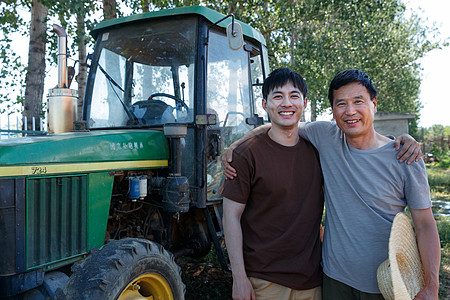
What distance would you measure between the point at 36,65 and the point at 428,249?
8.41 m

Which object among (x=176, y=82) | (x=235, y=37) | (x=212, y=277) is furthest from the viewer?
(x=212, y=277)

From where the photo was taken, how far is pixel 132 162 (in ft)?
10.3

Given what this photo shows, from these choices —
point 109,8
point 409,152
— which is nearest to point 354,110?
point 409,152

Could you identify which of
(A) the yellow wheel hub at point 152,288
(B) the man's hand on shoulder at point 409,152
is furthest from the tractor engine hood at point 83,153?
(B) the man's hand on shoulder at point 409,152

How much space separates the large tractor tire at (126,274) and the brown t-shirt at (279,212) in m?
0.88

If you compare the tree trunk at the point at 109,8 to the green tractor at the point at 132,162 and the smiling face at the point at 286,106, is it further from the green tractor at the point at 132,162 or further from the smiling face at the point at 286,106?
the smiling face at the point at 286,106

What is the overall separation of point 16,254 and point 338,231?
192 cm

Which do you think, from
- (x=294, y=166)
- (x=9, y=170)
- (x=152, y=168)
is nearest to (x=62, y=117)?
(x=152, y=168)

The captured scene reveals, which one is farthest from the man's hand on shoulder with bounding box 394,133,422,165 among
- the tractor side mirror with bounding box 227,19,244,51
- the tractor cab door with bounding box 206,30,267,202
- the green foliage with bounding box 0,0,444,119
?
the green foliage with bounding box 0,0,444,119

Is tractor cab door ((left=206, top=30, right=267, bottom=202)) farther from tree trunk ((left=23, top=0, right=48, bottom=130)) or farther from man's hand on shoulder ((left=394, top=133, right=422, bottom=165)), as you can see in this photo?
tree trunk ((left=23, top=0, right=48, bottom=130))

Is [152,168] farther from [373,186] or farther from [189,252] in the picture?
[373,186]

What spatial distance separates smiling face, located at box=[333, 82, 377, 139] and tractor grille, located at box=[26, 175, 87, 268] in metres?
1.85

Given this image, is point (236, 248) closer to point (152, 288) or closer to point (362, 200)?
point (362, 200)

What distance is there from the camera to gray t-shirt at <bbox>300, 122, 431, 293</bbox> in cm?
189
